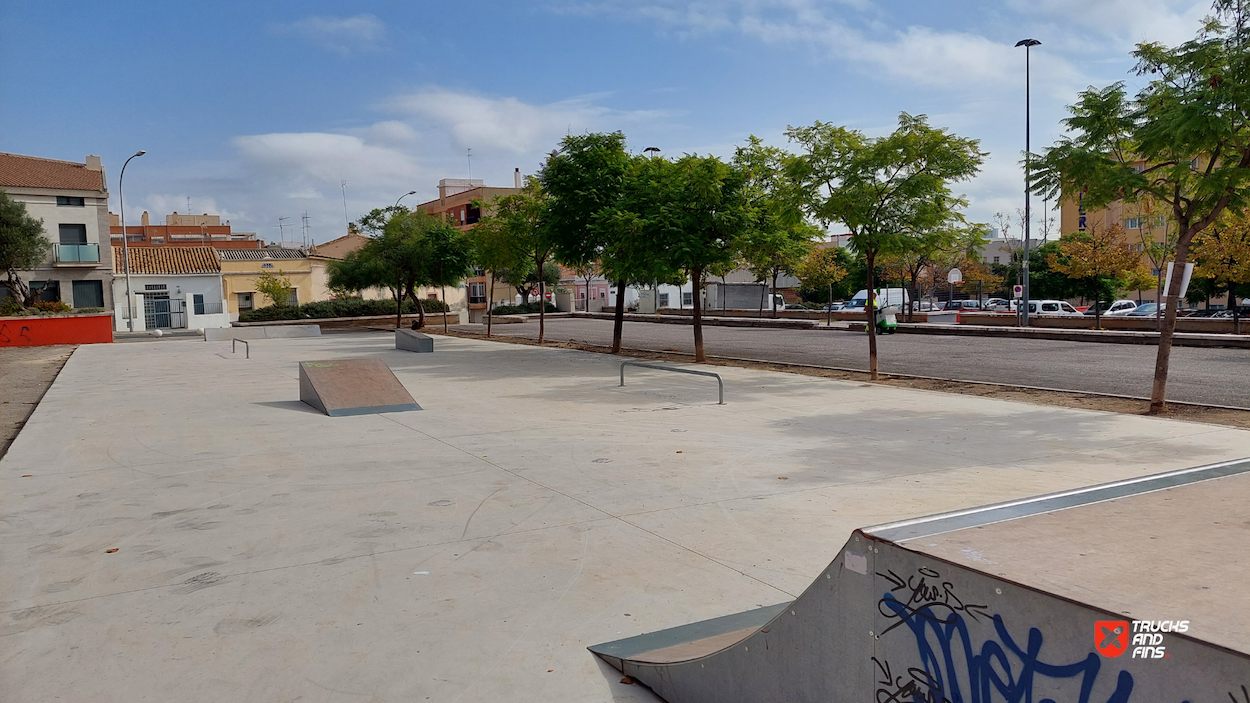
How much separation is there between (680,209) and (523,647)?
1535 centimetres

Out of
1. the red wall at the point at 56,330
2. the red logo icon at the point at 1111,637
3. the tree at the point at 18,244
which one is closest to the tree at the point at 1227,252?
the red logo icon at the point at 1111,637

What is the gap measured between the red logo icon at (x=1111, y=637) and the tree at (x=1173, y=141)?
9820 mm

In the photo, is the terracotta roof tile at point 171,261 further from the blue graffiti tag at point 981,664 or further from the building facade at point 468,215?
the blue graffiti tag at point 981,664

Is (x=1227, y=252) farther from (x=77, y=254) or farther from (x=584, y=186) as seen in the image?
(x=77, y=254)

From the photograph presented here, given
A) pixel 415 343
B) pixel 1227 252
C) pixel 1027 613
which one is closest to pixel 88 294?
pixel 415 343

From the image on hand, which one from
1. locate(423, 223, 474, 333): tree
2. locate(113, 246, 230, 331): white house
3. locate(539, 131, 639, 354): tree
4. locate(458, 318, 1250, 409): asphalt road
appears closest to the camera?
locate(458, 318, 1250, 409): asphalt road

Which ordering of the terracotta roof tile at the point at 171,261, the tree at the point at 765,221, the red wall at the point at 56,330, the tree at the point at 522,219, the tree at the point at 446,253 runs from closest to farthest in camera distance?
the tree at the point at 765,221, the tree at the point at 522,219, the red wall at the point at 56,330, the tree at the point at 446,253, the terracotta roof tile at the point at 171,261

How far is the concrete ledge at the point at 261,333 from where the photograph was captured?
1425 inches

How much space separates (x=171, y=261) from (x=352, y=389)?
48521 millimetres

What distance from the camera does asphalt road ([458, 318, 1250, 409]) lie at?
14531 mm

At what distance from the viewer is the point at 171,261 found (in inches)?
2121

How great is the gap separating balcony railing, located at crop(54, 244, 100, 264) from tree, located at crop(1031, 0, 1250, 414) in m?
50.2

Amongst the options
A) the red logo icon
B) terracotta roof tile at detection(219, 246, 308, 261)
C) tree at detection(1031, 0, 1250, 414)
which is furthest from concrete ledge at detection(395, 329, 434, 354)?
terracotta roof tile at detection(219, 246, 308, 261)

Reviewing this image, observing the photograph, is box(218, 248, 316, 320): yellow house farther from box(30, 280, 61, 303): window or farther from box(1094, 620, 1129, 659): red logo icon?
box(1094, 620, 1129, 659): red logo icon
